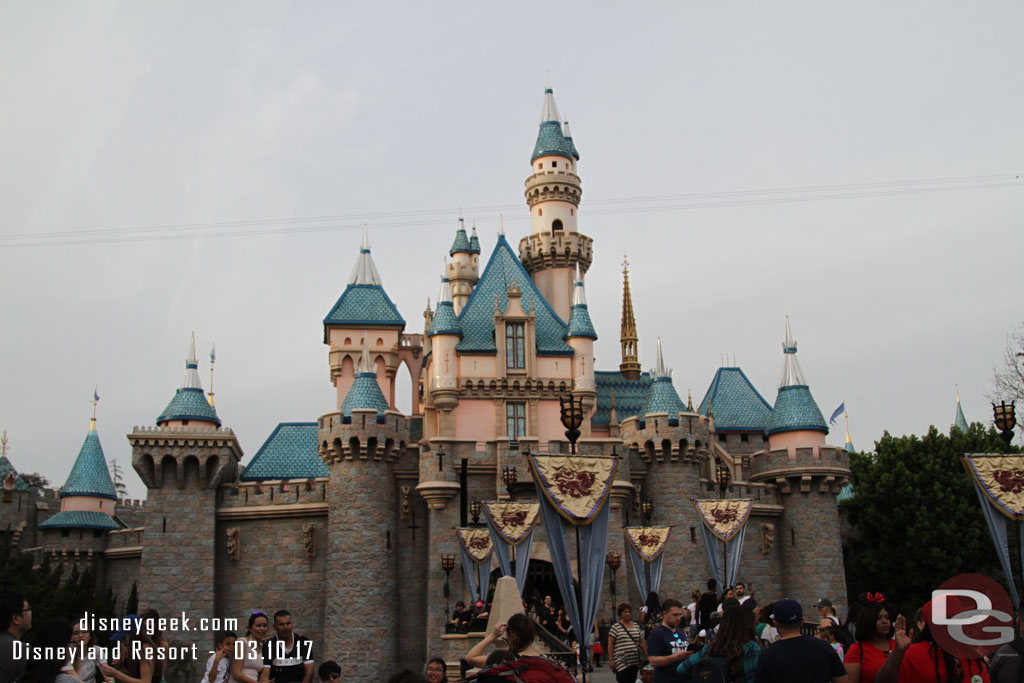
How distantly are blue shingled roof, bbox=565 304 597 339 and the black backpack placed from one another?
27.3 metres

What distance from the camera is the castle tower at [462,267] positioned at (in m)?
47.9

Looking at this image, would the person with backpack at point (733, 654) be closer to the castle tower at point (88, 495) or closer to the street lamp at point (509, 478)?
the street lamp at point (509, 478)

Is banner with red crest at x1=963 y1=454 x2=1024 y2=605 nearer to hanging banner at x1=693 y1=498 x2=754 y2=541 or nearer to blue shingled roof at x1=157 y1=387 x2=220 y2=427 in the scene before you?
hanging banner at x1=693 y1=498 x2=754 y2=541

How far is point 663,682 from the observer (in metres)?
9.44

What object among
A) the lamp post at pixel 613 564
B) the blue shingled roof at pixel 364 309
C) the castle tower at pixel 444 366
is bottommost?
the lamp post at pixel 613 564

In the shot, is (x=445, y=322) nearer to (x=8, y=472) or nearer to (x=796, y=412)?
(x=796, y=412)

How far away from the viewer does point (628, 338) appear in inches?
1797

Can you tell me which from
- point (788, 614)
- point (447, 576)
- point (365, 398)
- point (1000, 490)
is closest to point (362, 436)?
point (365, 398)

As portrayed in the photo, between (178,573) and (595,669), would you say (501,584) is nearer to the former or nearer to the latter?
(595,669)

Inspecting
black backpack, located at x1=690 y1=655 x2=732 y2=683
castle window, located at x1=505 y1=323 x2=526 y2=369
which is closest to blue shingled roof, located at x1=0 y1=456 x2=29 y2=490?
castle window, located at x1=505 y1=323 x2=526 y2=369

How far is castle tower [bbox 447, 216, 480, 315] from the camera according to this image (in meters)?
47.9

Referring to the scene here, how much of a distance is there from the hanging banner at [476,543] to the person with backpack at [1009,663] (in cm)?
2072

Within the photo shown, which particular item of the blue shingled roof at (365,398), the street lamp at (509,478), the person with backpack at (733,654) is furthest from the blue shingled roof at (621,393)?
the person with backpack at (733,654)

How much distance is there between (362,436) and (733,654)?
23.6 meters
